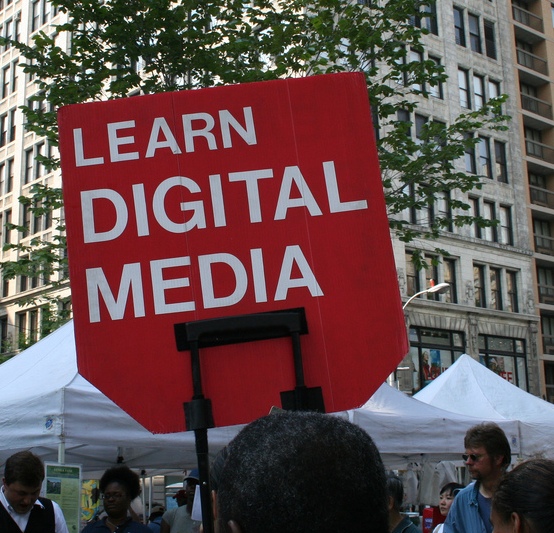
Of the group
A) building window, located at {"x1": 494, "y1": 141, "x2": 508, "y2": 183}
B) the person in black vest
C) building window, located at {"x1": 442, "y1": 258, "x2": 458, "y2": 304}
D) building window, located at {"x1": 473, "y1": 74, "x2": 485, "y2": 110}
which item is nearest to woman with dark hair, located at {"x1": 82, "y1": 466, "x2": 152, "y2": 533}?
the person in black vest

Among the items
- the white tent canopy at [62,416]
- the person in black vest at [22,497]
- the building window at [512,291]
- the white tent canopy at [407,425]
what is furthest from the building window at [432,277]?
the person in black vest at [22,497]

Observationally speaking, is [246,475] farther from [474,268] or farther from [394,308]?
[474,268]

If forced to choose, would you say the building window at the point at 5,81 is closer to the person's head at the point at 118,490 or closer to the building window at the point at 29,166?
the building window at the point at 29,166

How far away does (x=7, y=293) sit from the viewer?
4794cm

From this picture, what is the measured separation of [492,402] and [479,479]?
7.23 m

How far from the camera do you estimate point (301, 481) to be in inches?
49.6

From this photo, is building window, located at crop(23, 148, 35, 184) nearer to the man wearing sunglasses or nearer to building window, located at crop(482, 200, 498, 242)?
building window, located at crop(482, 200, 498, 242)

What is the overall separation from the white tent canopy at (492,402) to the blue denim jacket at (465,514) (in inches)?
250

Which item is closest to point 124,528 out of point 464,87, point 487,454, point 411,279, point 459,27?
point 487,454

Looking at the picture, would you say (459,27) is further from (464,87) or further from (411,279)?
(411,279)

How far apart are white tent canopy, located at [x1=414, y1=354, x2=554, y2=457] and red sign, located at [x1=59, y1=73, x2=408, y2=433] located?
8.22 metres

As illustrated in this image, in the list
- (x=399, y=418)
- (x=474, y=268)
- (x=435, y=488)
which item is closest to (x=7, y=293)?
(x=474, y=268)

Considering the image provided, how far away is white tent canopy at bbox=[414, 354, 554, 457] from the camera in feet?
35.0

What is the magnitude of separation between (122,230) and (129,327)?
0.33 metres
